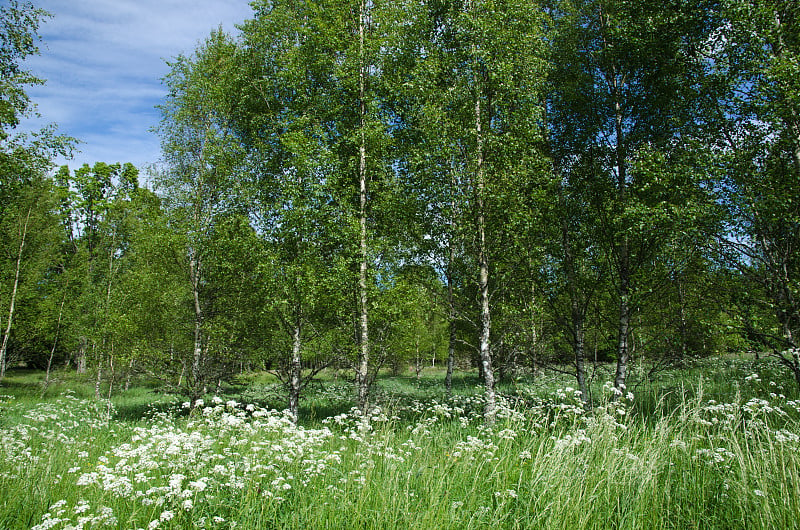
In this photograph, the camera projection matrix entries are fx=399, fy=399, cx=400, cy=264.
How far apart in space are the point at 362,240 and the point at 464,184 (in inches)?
144

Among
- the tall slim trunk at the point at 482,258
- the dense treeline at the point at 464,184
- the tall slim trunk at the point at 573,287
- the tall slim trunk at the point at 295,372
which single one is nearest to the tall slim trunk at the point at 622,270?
the dense treeline at the point at 464,184

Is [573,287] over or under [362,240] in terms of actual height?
under

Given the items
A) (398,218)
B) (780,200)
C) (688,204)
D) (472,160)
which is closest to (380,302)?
(398,218)

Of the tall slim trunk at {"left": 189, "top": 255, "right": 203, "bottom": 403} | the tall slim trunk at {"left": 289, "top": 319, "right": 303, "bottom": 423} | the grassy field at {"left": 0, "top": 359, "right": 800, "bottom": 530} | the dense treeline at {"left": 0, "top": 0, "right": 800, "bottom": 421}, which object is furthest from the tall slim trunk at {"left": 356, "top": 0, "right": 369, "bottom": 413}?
the grassy field at {"left": 0, "top": 359, "right": 800, "bottom": 530}

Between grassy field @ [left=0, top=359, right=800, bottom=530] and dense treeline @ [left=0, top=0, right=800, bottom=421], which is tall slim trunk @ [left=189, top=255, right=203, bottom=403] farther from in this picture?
grassy field @ [left=0, top=359, right=800, bottom=530]

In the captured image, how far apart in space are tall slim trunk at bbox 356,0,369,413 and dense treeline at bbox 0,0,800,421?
8 centimetres

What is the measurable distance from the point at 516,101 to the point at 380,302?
302 inches

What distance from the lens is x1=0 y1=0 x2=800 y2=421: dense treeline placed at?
9625mm

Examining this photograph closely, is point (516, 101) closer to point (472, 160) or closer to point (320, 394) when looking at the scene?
point (472, 160)

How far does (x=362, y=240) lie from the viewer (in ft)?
42.2

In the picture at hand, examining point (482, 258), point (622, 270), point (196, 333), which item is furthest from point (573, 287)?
point (196, 333)

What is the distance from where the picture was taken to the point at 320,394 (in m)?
19.7

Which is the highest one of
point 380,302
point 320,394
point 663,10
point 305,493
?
point 663,10

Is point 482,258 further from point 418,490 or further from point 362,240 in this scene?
point 418,490
